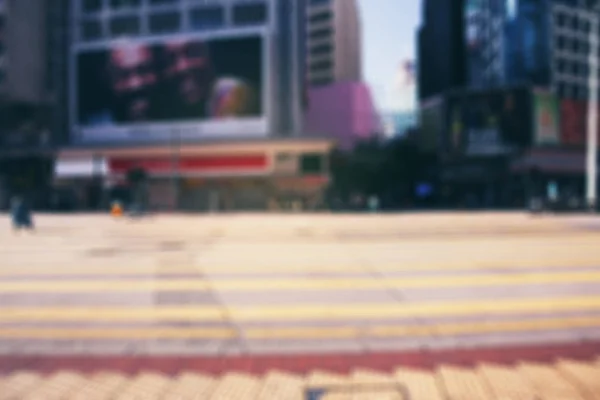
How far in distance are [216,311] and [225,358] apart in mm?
1727

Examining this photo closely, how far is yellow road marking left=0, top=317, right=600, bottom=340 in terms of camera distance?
17.6 feet

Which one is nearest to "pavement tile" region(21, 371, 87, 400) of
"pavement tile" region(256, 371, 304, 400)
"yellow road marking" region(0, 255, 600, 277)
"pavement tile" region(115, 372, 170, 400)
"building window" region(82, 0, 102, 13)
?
"pavement tile" region(115, 372, 170, 400)

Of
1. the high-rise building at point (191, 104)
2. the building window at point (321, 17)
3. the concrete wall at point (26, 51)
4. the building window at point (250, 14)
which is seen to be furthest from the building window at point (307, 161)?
the building window at point (321, 17)

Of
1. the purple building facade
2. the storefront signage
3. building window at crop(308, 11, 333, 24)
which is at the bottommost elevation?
the storefront signage

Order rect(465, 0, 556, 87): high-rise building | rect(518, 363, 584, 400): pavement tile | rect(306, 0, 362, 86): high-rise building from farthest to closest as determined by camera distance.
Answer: rect(306, 0, 362, 86): high-rise building
rect(465, 0, 556, 87): high-rise building
rect(518, 363, 584, 400): pavement tile

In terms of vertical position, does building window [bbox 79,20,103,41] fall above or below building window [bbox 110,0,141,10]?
below

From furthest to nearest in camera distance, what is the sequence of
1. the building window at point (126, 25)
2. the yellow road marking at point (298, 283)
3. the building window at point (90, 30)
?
the building window at point (90, 30) → the building window at point (126, 25) → the yellow road marking at point (298, 283)

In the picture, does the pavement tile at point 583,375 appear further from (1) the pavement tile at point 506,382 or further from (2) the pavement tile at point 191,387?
(2) the pavement tile at point 191,387

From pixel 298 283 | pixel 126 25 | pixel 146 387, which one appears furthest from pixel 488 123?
pixel 146 387

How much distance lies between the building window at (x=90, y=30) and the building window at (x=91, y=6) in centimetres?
147

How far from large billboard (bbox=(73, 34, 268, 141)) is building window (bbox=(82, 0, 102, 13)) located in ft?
26.0

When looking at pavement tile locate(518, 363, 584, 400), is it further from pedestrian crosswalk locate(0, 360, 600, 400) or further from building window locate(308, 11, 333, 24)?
building window locate(308, 11, 333, 24)

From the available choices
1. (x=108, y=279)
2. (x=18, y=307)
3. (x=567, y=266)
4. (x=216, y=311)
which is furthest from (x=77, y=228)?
(x=567, y=266)

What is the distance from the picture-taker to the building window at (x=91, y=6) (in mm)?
49469
